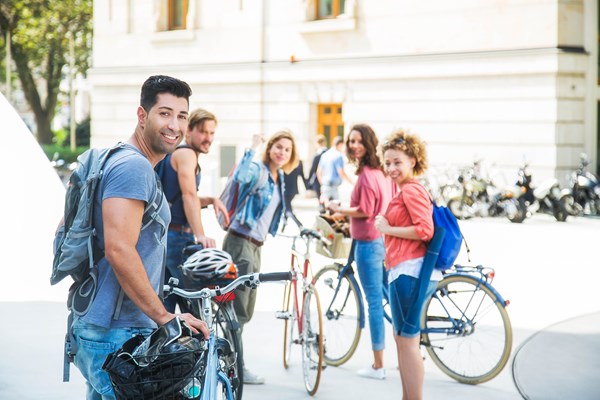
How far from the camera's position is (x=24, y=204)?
8234 mm

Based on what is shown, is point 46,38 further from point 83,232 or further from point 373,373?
point 83,232

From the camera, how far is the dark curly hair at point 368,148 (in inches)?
275

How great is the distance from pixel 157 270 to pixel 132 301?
169 millimetres

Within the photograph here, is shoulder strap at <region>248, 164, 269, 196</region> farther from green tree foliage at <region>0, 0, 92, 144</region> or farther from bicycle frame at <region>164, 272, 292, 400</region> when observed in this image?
green tree foliage at <region>0, 0, 92, 144</region>

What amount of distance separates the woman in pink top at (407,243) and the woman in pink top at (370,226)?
108 centimetres

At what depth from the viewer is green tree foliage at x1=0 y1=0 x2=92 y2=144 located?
46.9 metres

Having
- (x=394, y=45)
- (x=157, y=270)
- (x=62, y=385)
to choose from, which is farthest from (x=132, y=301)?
(x=394, y=45)

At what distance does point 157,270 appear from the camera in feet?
11.8

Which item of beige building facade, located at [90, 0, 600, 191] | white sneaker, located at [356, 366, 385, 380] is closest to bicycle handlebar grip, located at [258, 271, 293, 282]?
white sneaker, located at [356, 366, 385, 380]

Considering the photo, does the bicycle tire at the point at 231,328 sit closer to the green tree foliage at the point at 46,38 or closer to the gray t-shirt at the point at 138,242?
the gray t-shirt at the point at 138,242

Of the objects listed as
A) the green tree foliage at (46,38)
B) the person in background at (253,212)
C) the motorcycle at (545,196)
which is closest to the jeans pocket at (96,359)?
the person in background at (253,212)

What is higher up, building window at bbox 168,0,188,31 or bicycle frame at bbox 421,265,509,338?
building window at bbox 168,0,188,31

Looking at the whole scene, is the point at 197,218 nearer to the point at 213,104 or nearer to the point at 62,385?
the point at 62,385

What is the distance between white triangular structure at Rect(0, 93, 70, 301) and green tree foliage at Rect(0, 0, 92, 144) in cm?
3833
